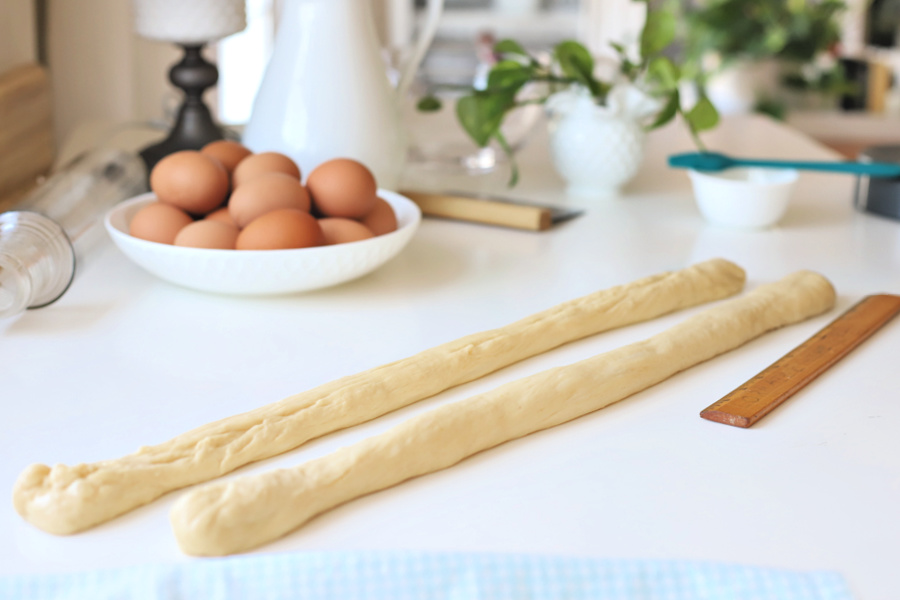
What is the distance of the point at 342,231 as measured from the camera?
77 centimetres

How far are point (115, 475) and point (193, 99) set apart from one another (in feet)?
2.65

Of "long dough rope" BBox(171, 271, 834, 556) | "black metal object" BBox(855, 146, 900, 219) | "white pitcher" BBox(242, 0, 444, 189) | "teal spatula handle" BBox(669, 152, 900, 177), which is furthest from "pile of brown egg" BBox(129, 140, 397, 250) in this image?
"black metal object" BBox(855, 146, 900, 219)

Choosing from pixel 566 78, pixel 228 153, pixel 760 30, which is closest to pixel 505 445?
pixel 228 153

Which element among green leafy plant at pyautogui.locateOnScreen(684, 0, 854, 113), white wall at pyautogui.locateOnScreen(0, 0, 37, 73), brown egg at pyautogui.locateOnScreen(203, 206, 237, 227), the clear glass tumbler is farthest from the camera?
→ green leafy plant at pyautogui.locateOnScreen(684, 0, 854, 113)

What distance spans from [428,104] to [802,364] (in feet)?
2.40

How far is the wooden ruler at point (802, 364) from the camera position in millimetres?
562

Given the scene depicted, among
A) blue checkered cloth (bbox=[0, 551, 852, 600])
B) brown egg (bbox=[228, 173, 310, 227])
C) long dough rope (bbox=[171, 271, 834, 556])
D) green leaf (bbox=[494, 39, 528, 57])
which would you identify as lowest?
blue checkered cloth (bbox=[0, 551, 852, 600])

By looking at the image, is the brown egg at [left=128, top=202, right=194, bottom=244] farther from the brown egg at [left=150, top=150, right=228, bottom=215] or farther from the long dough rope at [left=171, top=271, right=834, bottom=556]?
the long dough rope at [left=171, top=271, right=834, bottom=556]

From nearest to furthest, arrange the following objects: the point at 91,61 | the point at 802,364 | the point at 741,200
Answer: the point at 802,364, the point at 741,200, the point at 91,61

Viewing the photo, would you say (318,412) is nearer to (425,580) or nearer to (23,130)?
(425,580)

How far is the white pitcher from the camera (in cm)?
94

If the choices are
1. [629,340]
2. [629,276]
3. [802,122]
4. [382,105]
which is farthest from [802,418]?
[802,122]

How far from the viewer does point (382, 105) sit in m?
0.99

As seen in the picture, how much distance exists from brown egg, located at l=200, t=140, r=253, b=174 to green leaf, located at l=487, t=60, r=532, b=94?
0.39 meters
